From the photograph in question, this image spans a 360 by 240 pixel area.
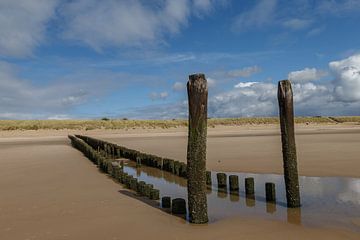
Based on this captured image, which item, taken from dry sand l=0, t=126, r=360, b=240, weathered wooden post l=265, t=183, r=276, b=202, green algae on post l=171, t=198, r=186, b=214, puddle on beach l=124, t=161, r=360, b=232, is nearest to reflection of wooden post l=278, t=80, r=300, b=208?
puddle on beach l=124, t=161, r=360, b=232

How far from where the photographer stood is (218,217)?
863 centimetres

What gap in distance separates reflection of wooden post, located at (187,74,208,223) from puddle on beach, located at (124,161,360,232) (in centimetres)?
66

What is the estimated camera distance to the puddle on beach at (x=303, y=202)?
8.28 metres

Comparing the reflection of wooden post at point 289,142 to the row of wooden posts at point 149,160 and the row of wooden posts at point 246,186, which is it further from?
the row of wooden posts at point 149,160

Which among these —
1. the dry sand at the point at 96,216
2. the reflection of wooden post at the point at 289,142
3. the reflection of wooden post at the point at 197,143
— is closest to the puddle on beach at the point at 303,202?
the reflection of wooden post at the point at 289,142

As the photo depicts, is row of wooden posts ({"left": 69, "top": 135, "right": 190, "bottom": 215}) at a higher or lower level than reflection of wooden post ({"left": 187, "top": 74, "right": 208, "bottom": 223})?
lower

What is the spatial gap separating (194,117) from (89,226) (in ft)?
10.0

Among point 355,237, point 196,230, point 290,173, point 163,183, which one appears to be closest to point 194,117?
point 196,230

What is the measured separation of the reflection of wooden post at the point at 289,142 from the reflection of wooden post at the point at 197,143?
2.30 metres

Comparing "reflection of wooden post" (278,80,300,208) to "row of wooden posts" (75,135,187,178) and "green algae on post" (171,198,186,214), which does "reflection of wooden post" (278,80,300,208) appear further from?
"row of wooden posts" (75,135,187,178)

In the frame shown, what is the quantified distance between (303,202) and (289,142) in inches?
62.2

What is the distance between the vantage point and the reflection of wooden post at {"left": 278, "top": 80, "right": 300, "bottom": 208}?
9.36 metres

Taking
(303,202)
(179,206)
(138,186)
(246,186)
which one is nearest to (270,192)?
(303,202)

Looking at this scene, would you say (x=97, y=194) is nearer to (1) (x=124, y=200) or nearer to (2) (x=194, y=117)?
(1) (x=124, y=200)
